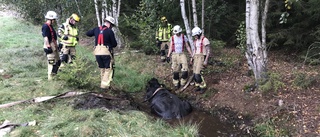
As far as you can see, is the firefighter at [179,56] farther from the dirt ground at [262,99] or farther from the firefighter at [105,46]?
the firefighter at [105,46]

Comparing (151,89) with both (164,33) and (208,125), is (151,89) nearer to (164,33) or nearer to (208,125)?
(208,125)

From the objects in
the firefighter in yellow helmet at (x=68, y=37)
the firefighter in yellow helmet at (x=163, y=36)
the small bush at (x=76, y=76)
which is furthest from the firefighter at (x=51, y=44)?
the firefighter in yellow helmet at (x=163, y=36)

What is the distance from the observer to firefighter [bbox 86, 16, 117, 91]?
6.91 meters

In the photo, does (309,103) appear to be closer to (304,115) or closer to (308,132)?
(304,115)

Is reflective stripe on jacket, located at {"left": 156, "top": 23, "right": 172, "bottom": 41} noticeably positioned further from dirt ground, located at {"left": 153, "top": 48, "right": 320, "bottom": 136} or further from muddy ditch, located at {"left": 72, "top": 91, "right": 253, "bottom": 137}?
muddy ditch, located at {"left": 72, "top": 91, "right": 253, "bottom": 137}

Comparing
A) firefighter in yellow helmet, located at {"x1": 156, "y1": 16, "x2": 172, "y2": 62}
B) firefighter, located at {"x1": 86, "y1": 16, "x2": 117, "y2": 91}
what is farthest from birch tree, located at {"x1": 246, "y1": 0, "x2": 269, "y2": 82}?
firefighter in yellow helmet, located at {"x1": 156, "y1": 16, "x2": 172, "y2": 62}

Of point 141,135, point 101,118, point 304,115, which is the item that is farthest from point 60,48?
point 304,115

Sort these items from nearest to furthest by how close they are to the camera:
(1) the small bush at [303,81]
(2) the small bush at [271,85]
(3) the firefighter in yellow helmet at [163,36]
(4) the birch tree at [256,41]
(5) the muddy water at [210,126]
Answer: (5) the muddy water at [210,126]
(1) the small bush at [303,81]
(2) the small bush at [271,85]
(4) the birch tree at [256,41]
(3) the firefighter in yellow helmet at [163,36]

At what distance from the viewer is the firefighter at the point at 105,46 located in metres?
6.91

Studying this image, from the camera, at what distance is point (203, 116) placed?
6484 mm

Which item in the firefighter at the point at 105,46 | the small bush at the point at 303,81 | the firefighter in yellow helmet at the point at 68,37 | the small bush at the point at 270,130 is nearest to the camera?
the small bush at the point at 270,130

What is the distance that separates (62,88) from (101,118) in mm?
2176

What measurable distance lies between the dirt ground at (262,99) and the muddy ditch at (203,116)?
3cm

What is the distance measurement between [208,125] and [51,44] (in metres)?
4.67
